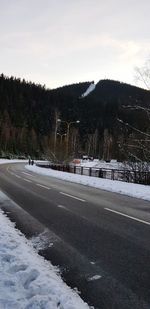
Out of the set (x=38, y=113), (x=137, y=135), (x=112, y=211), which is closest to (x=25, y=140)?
(x=38, y=113)

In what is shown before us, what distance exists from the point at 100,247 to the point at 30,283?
9.22 ft

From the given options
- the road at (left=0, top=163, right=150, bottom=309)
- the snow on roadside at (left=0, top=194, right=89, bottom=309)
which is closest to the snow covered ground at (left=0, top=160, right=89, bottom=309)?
the snow on roadside at (left=0, top=194, right=89, bottom=309)

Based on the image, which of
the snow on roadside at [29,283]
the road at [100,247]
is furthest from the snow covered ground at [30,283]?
the road at [100,247]

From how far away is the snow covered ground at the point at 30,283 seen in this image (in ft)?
16.2

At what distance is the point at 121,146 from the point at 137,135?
97.8 inches

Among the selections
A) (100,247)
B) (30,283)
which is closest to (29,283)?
(30,283)

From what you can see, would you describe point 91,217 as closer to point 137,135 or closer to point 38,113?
point 137,135

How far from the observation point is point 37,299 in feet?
16.6

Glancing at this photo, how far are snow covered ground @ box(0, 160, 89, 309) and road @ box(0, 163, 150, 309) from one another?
260 mm

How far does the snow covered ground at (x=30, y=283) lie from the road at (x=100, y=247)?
26 cm

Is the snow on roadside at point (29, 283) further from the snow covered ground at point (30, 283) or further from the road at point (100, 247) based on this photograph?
the road at point (100, 247)

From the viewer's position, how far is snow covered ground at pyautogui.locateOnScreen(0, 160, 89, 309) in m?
4.95

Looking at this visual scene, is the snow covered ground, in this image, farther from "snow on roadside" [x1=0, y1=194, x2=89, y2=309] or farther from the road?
the road

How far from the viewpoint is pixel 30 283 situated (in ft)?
18.6
